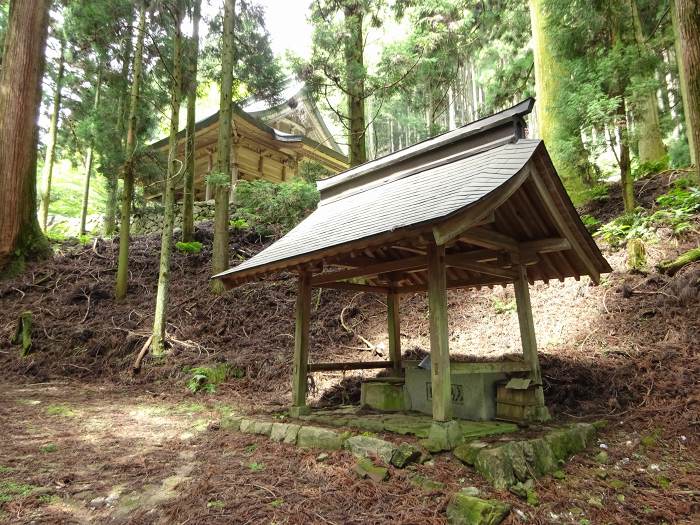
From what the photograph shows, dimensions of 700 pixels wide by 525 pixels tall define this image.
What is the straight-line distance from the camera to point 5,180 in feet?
33.2

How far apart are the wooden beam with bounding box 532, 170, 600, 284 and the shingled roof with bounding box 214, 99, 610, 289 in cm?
1

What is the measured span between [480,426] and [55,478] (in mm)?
3943

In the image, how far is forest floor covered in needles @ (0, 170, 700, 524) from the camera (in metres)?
3.07

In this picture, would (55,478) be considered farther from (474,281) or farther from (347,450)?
(474,281)

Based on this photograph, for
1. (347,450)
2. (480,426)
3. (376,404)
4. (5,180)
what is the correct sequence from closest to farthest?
(347,450) → (480,426) → (376,404) → (5,180)

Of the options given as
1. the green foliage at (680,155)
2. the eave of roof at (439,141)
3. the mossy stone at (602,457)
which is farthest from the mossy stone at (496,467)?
the green foliage at (680,155)

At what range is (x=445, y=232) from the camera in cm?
338

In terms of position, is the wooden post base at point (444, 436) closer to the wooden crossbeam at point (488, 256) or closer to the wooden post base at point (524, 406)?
the wooden post base at point (524, 406)

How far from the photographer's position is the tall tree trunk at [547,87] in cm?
977

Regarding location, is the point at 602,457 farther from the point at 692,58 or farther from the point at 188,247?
the point at 188,247

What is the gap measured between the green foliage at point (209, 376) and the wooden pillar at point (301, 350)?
2.60 meters

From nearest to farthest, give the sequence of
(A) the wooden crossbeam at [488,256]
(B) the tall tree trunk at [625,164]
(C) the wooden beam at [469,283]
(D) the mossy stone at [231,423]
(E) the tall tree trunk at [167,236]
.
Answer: (A) the wooden crossbeam at [488,256]
(D) the mossy stone at [231,423]
(C) the wooden beam at [469,283]
(B) the tall tree trunk at [625,164]
(E) the tall tree trunk at [167,236]

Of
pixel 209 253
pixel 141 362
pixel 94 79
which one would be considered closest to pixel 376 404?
pixel 141 362

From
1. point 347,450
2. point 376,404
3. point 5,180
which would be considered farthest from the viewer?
point 5,180
